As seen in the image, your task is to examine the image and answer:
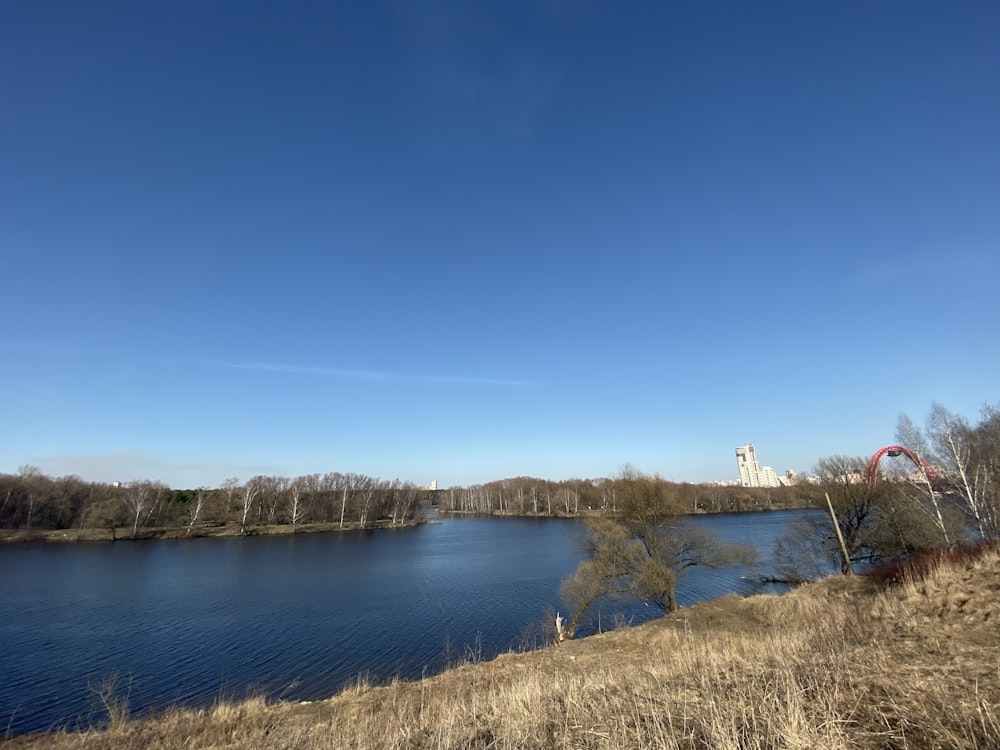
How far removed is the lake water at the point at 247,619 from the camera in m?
19.6

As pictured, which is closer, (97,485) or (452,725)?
(452,725)

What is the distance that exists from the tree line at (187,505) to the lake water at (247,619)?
22541mm

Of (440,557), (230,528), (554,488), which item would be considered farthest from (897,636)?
(554,488)

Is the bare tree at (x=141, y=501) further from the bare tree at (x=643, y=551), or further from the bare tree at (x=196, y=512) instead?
the bare tree at (x=643, y=551)

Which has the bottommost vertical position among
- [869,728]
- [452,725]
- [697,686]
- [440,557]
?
[440,557]

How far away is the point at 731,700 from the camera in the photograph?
612 cm

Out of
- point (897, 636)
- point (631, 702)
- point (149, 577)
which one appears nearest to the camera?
point (631, 702)

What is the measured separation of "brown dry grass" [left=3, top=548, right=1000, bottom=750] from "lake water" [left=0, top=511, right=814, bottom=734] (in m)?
6.88

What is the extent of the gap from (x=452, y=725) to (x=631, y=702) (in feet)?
9.76

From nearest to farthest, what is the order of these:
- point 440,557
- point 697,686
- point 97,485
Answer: point 697,686
point 440,557
point 97,485

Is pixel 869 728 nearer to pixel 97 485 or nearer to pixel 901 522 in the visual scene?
pixel 901 522

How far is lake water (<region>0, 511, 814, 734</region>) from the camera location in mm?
19578

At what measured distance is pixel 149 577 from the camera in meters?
44.1

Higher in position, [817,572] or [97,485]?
[97,485]
